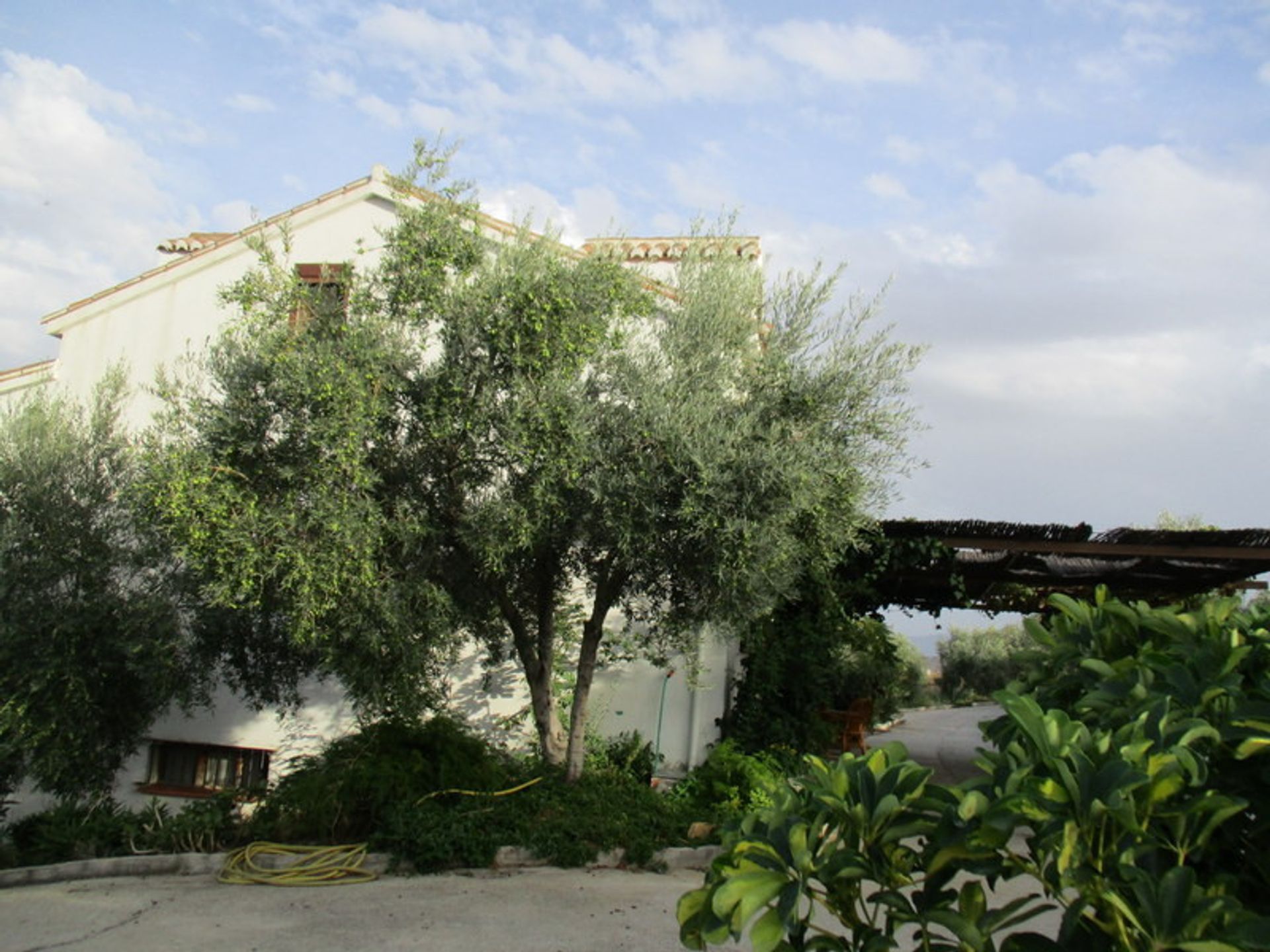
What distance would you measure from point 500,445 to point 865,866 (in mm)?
5759

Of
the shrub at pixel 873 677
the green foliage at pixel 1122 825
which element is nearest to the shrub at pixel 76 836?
the shrub at pixel 873 677

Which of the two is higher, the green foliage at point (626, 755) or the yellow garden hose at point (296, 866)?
the green foliage at point (626, 755)

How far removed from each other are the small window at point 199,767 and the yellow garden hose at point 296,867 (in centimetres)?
476

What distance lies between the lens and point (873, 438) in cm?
809

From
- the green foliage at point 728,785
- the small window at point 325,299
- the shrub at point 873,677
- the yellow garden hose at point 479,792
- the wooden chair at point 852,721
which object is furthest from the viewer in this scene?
the wooden chair at point 852,721

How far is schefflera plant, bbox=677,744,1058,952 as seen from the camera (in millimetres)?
1939

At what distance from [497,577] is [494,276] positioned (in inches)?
96.9

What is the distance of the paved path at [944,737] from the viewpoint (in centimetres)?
1363

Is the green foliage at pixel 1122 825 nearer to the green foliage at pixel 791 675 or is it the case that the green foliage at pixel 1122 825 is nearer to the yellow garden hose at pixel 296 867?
the yellow garden hose at pixel 296 867

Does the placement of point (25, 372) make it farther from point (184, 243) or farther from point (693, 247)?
point (693, 247)

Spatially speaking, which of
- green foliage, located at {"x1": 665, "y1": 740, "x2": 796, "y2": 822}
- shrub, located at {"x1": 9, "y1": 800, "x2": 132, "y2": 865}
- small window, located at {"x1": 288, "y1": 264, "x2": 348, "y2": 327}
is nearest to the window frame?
shrub, located at {"x1": 9, "y1": 800, "x2": 132, "y2": 865}

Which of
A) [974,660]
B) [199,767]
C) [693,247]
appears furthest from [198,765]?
[974,660]

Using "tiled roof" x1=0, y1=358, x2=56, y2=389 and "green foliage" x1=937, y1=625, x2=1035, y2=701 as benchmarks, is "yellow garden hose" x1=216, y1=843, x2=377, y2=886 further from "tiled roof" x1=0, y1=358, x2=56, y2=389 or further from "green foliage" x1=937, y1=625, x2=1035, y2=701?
"green foliage" x1=937, y1=625, x2=1035, y2=701

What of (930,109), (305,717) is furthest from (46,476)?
(930,109)
